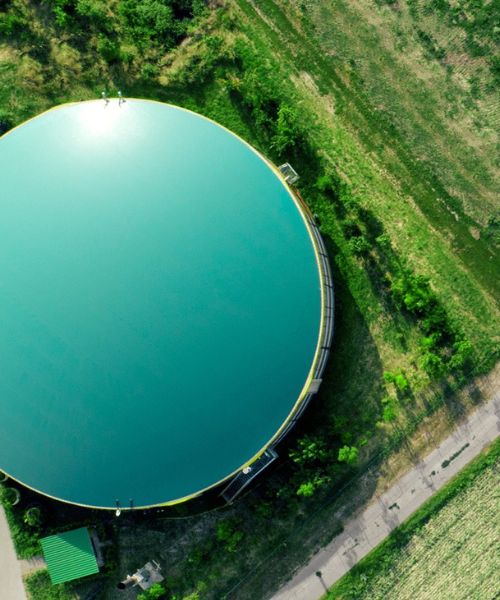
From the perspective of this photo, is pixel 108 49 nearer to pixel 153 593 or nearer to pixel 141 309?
pixel 141 309

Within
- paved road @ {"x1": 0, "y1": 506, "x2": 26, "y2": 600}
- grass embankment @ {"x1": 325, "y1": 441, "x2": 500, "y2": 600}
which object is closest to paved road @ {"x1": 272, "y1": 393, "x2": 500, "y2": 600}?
grass embankment @ {"x1": 325, "y1": 441, "x2": 500, "y2": 600}

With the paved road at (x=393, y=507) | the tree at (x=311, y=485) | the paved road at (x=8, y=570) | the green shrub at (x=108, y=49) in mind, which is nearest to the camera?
the tree at (x=311, y=485)

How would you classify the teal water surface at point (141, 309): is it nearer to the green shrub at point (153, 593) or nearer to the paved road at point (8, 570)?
the paved road at point (8, 570)

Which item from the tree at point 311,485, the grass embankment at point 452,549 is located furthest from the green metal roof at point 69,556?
the grass embankment at point 452,549

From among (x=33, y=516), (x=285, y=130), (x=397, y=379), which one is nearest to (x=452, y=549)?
(x=397, y=379)

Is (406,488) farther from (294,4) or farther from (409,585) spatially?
(294,4)

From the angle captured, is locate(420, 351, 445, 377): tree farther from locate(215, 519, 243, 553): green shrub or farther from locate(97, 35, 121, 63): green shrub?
locate(97, 35, 121, 63): green shrub
